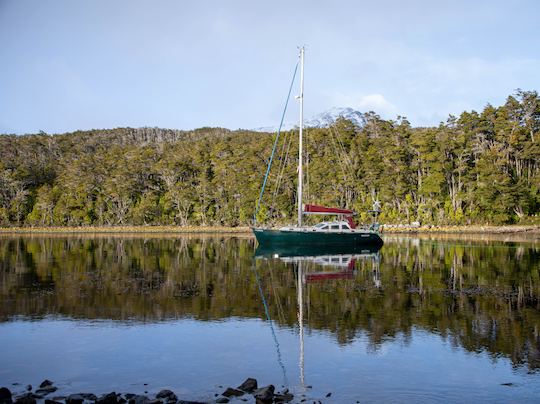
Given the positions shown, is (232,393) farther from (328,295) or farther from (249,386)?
(328,295)

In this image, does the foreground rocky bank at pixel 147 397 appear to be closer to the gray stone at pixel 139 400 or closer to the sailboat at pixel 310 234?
the gray stone at pixel 139 400

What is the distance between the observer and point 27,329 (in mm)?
14719

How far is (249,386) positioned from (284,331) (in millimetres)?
4556

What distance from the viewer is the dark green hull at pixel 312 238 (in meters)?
39.1

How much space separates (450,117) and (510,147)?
31.0 ft

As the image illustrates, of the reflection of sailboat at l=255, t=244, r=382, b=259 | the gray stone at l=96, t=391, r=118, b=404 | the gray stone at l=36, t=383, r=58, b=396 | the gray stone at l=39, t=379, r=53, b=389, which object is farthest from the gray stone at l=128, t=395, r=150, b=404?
the reflection of sailboat at l=255, t=244, r=382, b=259

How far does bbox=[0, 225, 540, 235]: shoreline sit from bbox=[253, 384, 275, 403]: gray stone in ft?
174

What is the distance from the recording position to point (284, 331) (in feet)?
47.1

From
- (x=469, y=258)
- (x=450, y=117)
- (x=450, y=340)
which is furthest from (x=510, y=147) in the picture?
(x=450, y=340)

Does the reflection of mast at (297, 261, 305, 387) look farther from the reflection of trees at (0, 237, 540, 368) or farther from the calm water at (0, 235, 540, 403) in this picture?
the reflection of trees at (0, 237, 540, 368)

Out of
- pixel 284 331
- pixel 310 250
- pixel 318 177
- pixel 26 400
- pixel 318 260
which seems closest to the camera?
pixel 26 400

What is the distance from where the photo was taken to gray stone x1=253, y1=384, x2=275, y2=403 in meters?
9.23

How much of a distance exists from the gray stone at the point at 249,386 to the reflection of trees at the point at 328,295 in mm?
4051

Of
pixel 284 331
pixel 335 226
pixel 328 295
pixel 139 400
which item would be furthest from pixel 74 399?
pixel 335 226
